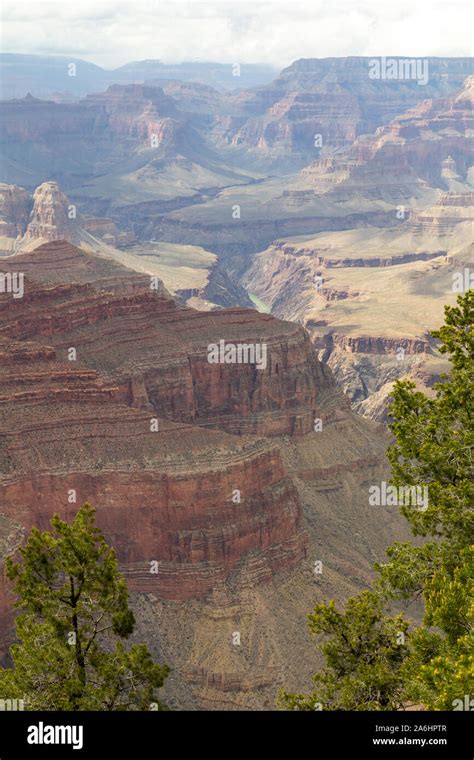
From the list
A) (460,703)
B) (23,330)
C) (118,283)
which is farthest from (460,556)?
(118,283)

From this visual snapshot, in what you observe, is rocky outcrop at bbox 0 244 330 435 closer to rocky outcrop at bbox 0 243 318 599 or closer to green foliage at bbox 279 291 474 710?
rocky outcrop at bbox 0 243 318 599

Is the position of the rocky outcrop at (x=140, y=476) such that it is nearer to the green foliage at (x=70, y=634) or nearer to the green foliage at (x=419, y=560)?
the green foliage at (x=70, y=634)

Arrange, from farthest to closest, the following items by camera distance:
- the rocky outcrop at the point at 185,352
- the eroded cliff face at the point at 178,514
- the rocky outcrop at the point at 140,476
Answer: the rocky outcrop at the point at 185,352, the rocky outcrop at the point at 140,476, the eroded cliff face at the point at 178,514

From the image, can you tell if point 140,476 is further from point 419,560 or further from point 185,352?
point 419,560

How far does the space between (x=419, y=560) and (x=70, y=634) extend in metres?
12.5

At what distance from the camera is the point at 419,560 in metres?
36.8

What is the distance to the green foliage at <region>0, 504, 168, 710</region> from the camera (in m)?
34.1

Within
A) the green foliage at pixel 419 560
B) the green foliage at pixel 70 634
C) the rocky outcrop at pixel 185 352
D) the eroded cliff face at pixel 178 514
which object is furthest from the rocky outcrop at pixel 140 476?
the green foliage at pixel 419 560

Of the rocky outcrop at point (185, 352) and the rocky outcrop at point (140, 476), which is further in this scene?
the rocky outcrop at point (185, 352)

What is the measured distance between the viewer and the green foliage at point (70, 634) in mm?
34062

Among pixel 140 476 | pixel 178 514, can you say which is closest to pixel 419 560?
pixel 178 514

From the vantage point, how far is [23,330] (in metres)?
88.3

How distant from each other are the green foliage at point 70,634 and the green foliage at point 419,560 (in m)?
5.94

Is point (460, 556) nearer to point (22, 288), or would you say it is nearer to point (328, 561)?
point (328, 561)
